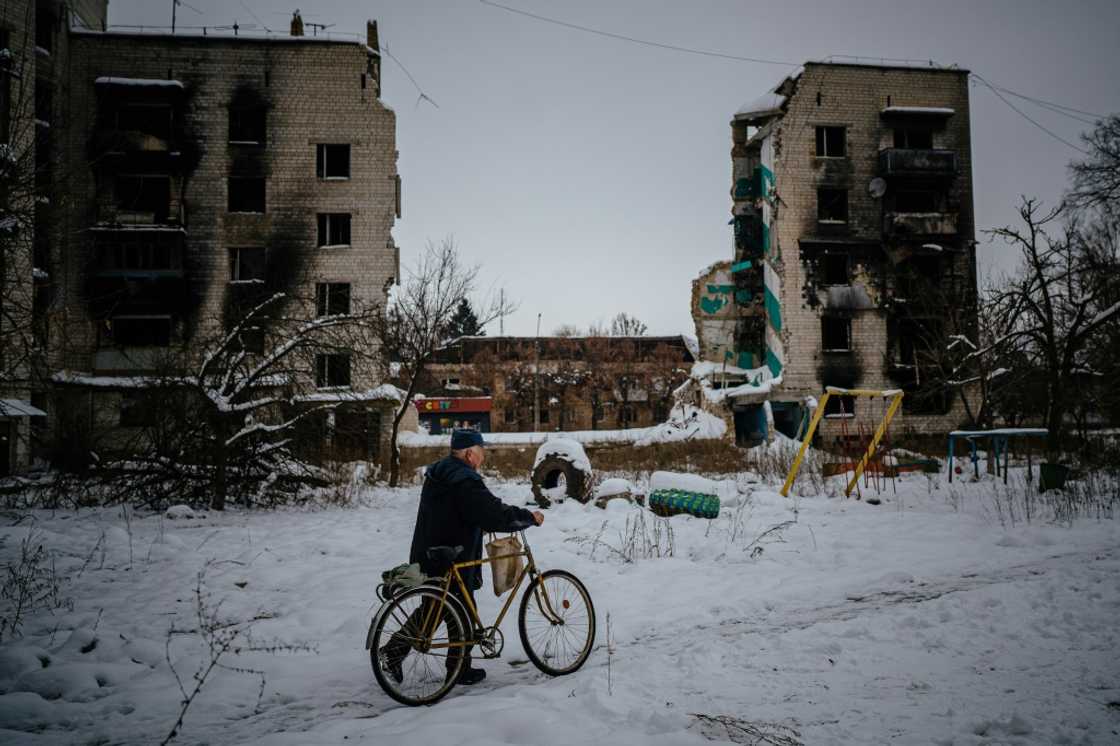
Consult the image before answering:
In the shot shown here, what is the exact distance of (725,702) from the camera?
4461 mm

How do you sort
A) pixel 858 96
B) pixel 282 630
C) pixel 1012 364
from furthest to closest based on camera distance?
pixel 858 96
pixel 1012 364
pixel 282 630

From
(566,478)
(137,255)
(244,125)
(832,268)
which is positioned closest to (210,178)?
(244,125)

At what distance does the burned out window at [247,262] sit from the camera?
31234mm

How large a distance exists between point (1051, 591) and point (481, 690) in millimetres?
5935

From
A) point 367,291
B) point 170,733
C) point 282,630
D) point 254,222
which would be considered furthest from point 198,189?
point 170,733

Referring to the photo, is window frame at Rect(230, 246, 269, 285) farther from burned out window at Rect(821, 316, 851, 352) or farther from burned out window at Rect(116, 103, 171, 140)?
burned out window at Rect(821, 316, 851, 352)

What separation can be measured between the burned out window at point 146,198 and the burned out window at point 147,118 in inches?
87.4

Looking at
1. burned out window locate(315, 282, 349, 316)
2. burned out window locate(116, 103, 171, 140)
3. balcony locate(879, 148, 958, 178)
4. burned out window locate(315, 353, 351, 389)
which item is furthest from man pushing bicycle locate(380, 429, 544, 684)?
balcony locate(879, 148, 958, 178)

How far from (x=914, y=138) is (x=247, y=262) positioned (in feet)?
118

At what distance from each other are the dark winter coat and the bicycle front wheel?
51 cm

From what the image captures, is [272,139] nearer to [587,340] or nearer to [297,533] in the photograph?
[297,533]

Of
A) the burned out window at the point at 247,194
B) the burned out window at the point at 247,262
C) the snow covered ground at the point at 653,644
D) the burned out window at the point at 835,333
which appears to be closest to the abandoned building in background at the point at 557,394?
the burned out window at the point at 835,333

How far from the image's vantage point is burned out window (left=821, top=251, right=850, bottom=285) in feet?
114

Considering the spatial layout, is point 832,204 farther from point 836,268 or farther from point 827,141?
point 836,268
